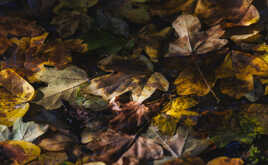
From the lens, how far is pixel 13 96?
1256 mm

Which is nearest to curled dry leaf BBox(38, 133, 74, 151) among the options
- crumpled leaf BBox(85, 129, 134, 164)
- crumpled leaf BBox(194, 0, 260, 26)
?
crumpled leaf BBox(85, 129, 134, 164)

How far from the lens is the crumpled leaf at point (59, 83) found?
1.23 m

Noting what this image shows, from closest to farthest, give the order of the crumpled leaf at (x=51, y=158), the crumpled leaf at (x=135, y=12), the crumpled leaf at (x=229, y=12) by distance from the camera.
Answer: the crumpled leaf at (x=51, y=158) → the crumpled leaf at (x=229, y=12) → the crumpled leaf at (x=135, y=12)

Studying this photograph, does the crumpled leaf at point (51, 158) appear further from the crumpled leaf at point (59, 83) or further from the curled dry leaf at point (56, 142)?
the crumpled leaf at point (59, 83)

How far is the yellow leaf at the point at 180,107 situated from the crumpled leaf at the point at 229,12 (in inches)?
19.7

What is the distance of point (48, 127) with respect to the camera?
119cm

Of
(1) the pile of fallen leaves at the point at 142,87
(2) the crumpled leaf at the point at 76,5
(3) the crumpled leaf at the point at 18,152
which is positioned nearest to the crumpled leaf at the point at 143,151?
(1) the pile of fallen leaves at the point at 142,87

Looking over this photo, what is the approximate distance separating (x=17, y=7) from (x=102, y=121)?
1000mm

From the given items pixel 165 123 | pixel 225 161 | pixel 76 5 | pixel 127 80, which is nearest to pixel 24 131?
pixel 127 80

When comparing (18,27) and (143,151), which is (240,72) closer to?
(143,151)

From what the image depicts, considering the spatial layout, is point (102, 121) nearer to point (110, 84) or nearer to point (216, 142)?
point (110, 84)

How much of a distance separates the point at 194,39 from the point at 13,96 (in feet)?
3.27

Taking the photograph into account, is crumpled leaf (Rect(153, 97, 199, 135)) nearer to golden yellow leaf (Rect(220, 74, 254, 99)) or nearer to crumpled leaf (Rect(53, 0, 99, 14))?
golden yellow leaf (Rect(220, 74, 254, 99))

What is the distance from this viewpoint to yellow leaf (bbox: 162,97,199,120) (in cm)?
116
